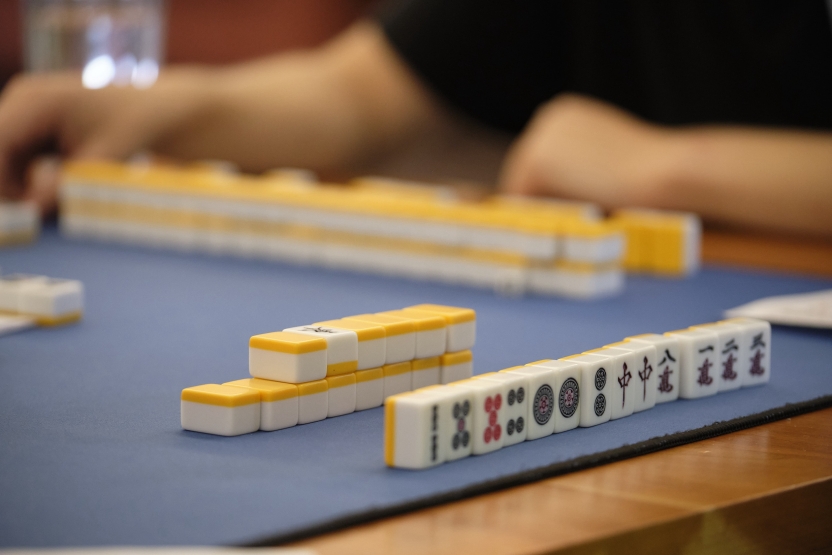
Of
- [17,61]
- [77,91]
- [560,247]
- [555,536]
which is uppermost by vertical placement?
[17,61]

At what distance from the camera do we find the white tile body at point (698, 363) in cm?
104

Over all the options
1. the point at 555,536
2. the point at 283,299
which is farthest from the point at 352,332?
the point at 283,299

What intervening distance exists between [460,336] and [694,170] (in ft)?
5.18

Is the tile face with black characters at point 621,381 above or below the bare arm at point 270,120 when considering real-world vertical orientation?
below

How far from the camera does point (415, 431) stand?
0.79 metres

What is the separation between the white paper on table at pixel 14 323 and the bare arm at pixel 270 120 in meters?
1.08

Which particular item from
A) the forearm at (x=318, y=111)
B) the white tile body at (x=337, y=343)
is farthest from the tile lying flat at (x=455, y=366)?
the forearm at (x=318, y=111)

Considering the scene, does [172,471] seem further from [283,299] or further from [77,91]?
[77,91]

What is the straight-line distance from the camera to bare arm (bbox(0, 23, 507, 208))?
248 cm

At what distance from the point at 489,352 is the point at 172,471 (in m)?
0.56

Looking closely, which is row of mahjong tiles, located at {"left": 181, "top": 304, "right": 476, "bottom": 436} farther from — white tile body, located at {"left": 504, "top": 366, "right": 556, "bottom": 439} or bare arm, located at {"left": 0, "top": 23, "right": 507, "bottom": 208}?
bare arm, located at {"left": 0, "top": 23, "right": 507, "bottom": 208}

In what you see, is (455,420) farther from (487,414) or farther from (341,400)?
(341,400)

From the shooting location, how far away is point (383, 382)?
3.34 feet

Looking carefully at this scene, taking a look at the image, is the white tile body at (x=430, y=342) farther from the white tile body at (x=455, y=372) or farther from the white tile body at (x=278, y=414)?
the white tile body at (x=278, y=414)
